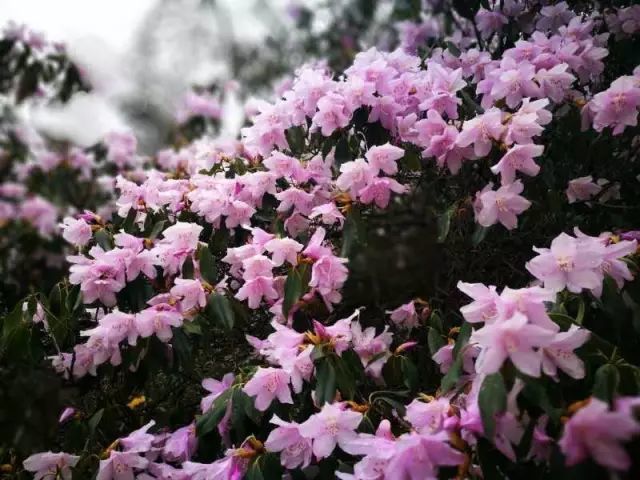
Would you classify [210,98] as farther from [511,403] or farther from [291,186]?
[511,403]

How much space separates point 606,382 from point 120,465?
3.39ft

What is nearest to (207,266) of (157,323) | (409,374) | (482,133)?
(157,323)

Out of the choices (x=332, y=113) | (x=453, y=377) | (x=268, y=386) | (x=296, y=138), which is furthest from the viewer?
(x=296, y=138)

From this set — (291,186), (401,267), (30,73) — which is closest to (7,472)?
(291,186)

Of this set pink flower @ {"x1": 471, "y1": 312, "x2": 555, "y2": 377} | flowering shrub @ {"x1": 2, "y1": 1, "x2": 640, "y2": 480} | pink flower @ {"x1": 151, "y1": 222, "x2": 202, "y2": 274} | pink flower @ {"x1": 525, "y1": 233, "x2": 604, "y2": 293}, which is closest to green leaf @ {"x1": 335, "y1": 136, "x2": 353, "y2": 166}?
flowering shrub @ {"x1": 2, "y1": 1, "x2": 640, "y2": 480}

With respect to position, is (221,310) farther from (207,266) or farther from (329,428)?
(329,428)

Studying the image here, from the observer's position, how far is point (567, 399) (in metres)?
0.92

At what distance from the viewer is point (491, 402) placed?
81 cm

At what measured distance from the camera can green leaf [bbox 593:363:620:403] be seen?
2.69ft

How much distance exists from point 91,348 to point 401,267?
3.06ft

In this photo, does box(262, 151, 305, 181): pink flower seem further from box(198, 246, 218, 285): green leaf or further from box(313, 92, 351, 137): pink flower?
box(198, 246, 218, 285): green leaf

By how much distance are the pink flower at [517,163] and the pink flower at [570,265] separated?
11.9 inches

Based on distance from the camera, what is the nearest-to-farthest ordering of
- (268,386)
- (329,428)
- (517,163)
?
(329,428)
(268,386)
(517,163)

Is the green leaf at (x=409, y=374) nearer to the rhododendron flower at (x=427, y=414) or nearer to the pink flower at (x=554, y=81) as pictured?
the rhododendron flower at (x=427, y=414)
